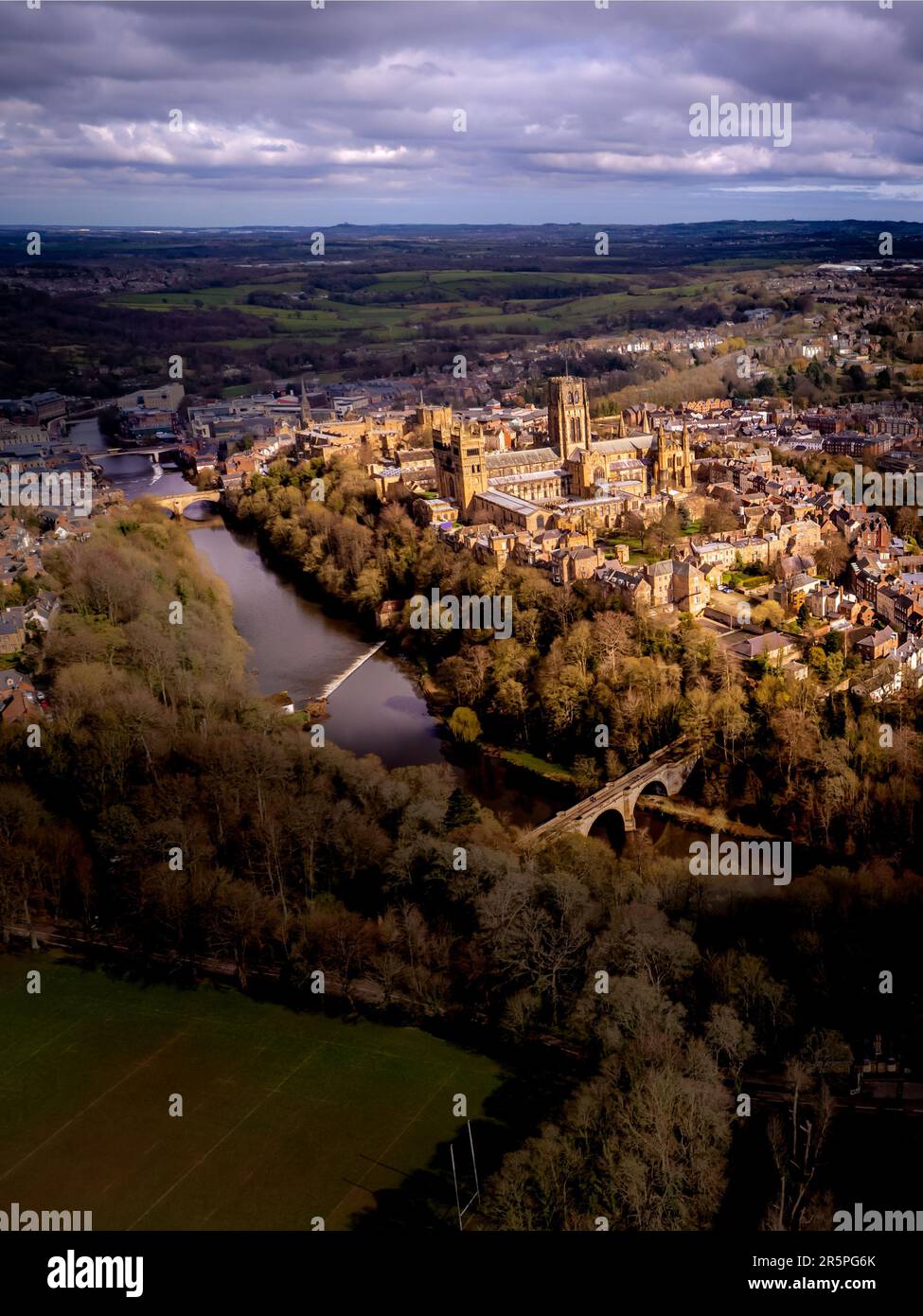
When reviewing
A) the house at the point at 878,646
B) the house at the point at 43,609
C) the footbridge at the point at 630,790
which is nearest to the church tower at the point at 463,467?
the house at the point at 43,609

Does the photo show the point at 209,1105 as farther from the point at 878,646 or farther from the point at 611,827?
the point at 878,646

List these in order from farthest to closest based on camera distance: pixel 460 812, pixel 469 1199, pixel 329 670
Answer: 1. pixel 329 670
2. pixel 460 812
3. pixel 469 1199

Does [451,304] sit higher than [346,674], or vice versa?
[451,304]

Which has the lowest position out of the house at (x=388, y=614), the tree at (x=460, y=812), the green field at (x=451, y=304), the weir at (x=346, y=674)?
the tree at (x=460, y=812)

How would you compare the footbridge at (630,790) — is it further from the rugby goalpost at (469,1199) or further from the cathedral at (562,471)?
the cathedral at (562,471)

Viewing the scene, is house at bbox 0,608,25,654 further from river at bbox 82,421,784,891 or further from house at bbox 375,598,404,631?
house at bbox 375,598,404,631

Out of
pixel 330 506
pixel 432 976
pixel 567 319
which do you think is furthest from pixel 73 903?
pixel 567 319

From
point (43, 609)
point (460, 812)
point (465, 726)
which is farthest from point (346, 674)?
point (460, 812)
